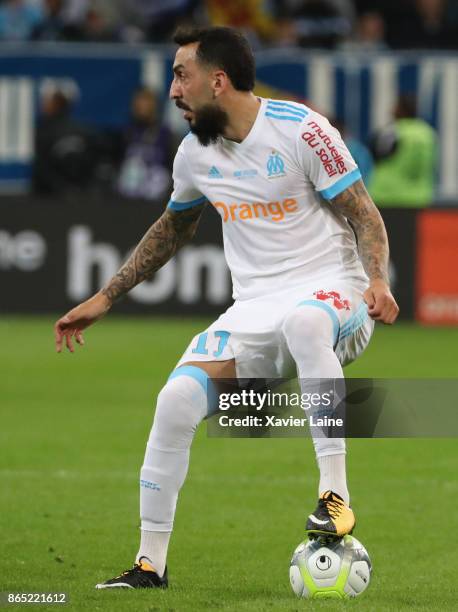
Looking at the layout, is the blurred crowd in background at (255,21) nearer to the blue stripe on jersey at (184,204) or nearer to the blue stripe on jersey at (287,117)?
the blue stripe on jersey at (184,204)

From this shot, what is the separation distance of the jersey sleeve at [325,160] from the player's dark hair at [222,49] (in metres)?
0.33

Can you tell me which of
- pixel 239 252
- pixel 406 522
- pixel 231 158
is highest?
pixel 231 158

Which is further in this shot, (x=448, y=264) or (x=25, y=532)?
(x=448, y=264)

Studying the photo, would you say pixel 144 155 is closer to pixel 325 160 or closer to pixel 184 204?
pixel 184 204

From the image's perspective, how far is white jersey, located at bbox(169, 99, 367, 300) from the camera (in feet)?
19.2

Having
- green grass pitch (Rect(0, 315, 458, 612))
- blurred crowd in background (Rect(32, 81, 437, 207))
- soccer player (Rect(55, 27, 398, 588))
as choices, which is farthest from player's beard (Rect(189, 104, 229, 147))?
blurred crowd in background (Rect(32, 81, 437, 207))

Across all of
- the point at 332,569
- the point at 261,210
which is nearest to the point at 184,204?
the point at 261,210

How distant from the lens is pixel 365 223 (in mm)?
5816

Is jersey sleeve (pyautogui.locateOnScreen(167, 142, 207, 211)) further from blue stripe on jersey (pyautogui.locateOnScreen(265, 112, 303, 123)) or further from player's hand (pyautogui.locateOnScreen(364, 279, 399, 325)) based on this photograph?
player's hand (pyautogui.locateOnScreen(364, 279, 399, 325))

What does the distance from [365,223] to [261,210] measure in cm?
42

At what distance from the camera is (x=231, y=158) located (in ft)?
19.8

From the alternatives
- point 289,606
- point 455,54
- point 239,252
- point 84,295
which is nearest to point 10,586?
point 289,606

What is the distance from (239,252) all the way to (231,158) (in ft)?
1.21

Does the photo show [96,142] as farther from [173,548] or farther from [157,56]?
[173,548]
